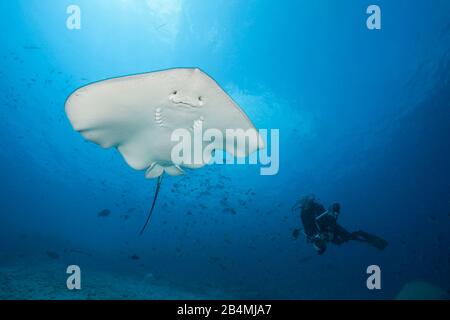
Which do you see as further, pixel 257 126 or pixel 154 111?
pixel 257 126

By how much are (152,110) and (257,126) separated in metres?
11.4

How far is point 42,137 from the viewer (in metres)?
20.7

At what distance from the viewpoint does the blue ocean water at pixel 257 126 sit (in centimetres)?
1007

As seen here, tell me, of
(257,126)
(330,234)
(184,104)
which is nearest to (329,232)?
(330,234)

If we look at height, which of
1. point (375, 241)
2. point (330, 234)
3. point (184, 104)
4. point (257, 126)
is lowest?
point (375, 241)

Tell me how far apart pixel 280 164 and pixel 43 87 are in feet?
50.2

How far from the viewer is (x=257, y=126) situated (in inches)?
567

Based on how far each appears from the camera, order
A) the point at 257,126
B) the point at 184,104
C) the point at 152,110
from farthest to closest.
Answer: the point at 257,126
the point at 152,110
the point at 184,104

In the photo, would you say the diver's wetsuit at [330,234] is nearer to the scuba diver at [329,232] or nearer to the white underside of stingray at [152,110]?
the scuba diver at [329,232]

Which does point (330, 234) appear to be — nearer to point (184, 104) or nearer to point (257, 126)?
point (184, 104)

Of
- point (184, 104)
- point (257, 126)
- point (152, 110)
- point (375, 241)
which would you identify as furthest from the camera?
point (257, 126)

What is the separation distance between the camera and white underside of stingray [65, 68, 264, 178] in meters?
2.86

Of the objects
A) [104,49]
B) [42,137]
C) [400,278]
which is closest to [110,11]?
[104,49]

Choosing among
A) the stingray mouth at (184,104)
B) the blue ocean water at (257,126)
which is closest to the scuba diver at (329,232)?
the stingray mouth at (184,104)
